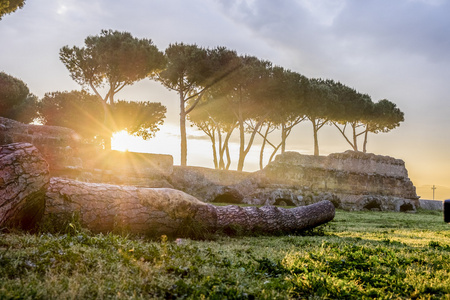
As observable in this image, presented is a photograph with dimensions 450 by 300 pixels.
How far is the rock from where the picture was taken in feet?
16.0

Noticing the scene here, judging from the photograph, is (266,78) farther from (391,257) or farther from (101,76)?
(391,257)

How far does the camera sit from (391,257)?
446 centimetres

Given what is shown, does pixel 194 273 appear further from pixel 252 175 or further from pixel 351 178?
pixel 351 178

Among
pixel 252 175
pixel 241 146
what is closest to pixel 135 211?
pixel 252 175

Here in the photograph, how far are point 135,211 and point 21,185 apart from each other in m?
1.78

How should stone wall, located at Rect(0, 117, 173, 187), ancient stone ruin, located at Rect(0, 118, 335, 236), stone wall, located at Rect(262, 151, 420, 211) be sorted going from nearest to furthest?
ancient stone ruin, located at Rect(0, 118, 335, 236), stone wall, located at Rect(0, 117, 173, 187), stone wall, located at Rect(262, 151, 420, 211)

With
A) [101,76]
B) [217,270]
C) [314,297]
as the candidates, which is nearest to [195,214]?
[217,270]

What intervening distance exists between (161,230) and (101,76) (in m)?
20.9

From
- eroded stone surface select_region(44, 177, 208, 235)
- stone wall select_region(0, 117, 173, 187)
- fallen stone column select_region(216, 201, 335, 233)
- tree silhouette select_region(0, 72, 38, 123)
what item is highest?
tree silhouette select_region(0, 72, 38, 123)

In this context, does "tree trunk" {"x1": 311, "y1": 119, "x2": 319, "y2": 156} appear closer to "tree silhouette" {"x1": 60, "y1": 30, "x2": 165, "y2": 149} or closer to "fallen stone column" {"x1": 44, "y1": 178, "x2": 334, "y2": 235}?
"tree silhouette" {"x1": 60, "y1": 30, "x2": 165, "y2": 149}

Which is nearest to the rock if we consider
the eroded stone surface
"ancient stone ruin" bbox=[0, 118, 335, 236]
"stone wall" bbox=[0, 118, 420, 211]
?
"ancient stone ruin" bbox=[0, 118, 335, 236]

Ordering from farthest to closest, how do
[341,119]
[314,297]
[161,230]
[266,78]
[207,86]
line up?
[341,119] → [266,78] → [207,86] → [161,230] → [314,297]

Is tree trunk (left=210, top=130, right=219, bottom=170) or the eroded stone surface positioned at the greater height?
tree trunk (left=210, top=130, right=219, bottom=170)

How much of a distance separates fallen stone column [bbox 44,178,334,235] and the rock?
206 millimetres
